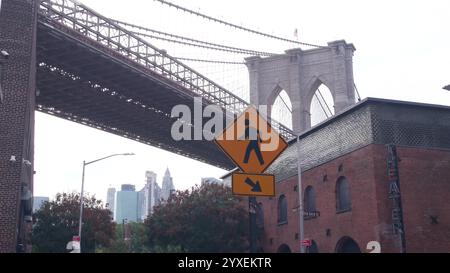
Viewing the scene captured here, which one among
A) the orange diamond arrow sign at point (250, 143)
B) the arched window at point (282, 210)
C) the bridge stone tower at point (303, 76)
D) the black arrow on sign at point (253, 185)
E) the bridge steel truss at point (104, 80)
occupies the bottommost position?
the black arrow on sign at point (253, 185)

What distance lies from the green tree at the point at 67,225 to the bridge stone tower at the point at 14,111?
13.2 m

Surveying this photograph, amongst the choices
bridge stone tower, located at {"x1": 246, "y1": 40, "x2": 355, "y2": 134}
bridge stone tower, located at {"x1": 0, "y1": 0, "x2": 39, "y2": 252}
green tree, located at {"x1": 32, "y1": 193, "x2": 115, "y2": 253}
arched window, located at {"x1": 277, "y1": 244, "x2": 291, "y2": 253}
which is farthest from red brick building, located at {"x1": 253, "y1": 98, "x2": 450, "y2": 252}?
bridge stone tower, located at {"x1": 246, "y1": 40, "x2": 355, "y2": 134}

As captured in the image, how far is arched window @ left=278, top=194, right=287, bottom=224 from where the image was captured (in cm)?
4281

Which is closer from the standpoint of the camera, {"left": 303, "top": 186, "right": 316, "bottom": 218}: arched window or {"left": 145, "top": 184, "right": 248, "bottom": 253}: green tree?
{"left": 303, "top": 186, "right": 316, "bottom": 218}: arched window

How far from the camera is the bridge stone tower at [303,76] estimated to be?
83125 mm

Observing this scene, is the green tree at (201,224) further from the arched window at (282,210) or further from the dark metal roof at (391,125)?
the dark metal roof at (391,125)

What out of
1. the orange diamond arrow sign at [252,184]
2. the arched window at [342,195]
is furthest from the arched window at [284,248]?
the orange diamond arrow sign at [252,184]

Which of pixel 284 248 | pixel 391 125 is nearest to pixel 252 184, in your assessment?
pixel 391 125

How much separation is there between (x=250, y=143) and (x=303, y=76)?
81073 mm

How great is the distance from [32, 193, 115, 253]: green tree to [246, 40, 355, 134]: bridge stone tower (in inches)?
1576

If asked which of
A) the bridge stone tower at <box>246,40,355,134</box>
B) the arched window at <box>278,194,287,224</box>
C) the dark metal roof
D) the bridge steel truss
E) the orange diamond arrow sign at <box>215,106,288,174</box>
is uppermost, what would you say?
the bridge stone tower at <box>246,40,355,134</box>

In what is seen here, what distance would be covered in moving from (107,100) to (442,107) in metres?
33.1

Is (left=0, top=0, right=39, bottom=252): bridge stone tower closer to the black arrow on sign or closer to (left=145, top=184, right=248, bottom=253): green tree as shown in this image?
(left=145, top=184, right=248, bottom=253): green tree

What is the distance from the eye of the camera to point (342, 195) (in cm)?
3494
